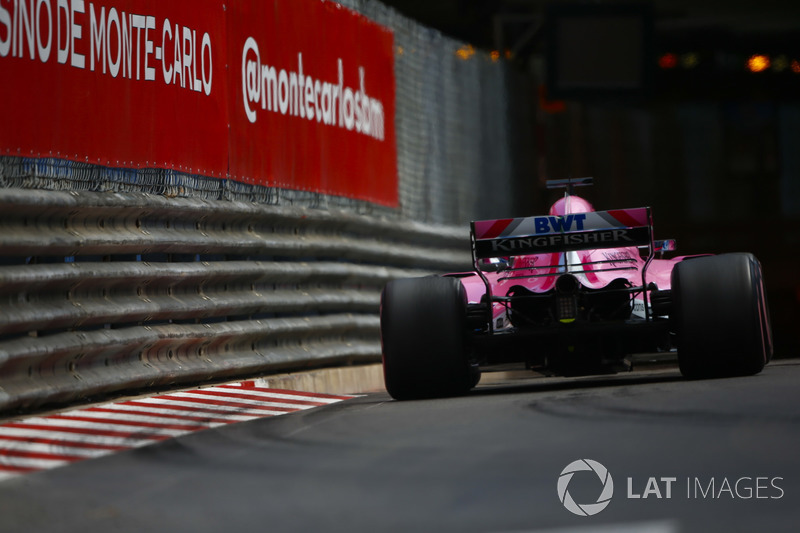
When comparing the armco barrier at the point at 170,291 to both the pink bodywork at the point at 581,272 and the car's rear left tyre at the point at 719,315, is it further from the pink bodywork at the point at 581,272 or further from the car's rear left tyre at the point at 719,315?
the car's rear left tyre at the point at 719,315

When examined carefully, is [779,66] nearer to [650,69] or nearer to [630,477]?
[650,69]

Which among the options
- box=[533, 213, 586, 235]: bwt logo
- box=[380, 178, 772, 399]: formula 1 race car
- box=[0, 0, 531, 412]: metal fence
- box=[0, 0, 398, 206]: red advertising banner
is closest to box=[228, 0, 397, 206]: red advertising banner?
box=[0, 0, 398, 206]: red advertising banner

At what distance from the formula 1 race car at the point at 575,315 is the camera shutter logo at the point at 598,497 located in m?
3.53

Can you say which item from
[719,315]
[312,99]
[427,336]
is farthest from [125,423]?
[312,99]

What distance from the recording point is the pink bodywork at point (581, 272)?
9461 mm

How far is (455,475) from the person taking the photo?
526cm

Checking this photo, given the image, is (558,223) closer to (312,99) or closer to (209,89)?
(209,89)

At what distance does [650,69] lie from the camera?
20.9 m

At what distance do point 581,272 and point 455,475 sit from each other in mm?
4232

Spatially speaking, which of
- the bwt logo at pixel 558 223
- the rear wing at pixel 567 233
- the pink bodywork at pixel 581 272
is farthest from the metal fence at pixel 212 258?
the bwt logo at pixel 558 223

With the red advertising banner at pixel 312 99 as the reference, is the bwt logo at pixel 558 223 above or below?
below

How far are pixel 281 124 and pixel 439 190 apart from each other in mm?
4357

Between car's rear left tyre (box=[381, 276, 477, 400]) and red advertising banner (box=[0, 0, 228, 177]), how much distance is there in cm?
192

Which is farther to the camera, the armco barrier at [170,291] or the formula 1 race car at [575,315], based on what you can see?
the formula 1 race car at [575,315]
